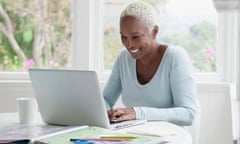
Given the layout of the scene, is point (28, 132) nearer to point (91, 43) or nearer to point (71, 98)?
point (71, 98)

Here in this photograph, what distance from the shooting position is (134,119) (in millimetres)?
1603

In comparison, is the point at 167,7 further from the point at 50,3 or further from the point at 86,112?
the point at 86,112

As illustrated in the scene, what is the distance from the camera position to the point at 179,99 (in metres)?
1.85

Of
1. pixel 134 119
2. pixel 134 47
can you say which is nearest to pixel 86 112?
pixel 134 119

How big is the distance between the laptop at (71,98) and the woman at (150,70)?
0.39 meters

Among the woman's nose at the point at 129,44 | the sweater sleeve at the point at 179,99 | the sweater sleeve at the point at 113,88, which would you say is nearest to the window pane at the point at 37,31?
the sweater sleeve at the point at 113,88

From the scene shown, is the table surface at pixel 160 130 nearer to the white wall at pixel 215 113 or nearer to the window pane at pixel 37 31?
the white wall at pixel 215 113

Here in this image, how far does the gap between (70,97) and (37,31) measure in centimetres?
175

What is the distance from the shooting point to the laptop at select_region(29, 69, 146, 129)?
137 centimetres

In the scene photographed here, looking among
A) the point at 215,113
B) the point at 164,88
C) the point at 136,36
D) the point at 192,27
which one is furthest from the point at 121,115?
the point at 192,27

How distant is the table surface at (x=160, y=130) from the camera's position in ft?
4.27

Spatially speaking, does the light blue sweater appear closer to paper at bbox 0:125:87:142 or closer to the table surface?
the table surface

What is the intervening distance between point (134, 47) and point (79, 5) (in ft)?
3.50

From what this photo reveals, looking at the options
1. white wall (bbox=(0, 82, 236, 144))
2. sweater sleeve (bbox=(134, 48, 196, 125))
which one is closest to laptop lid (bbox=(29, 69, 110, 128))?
sweater sleeve (bbox=(134, 48, 196, 125))
